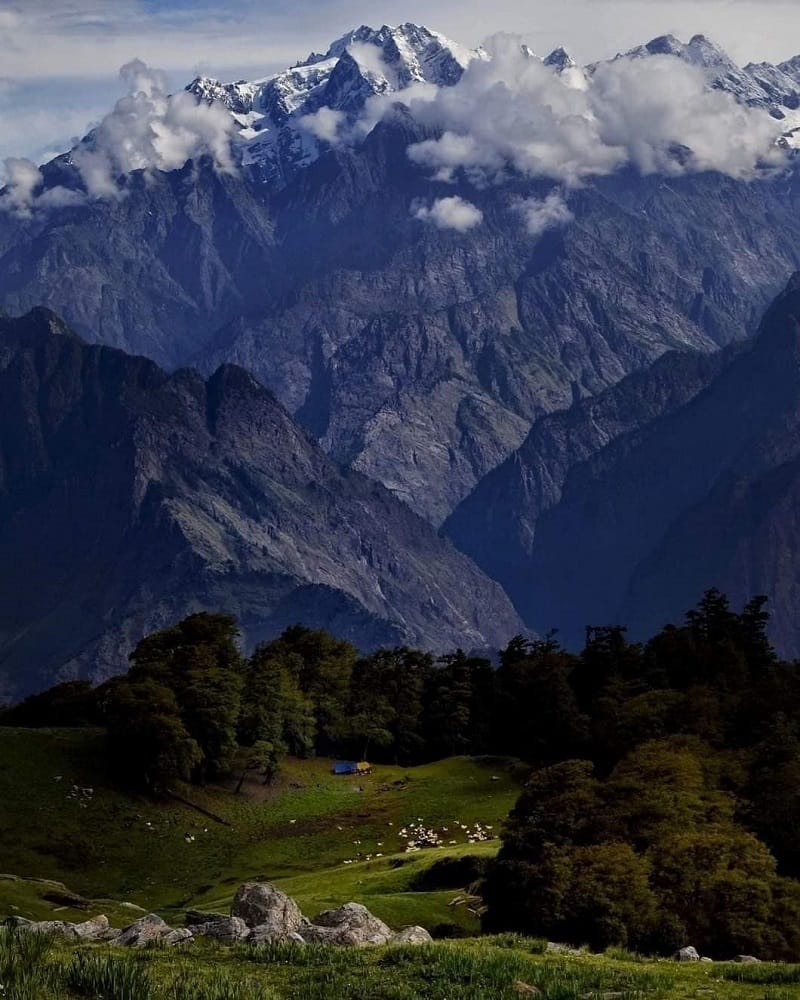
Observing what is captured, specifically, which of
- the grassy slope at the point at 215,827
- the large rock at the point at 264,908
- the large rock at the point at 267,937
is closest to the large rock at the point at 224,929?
the large rock at the point at 267,937

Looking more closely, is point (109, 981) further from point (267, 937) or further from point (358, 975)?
point (267, 937)

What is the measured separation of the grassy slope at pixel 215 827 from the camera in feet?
342

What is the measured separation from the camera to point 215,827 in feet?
413

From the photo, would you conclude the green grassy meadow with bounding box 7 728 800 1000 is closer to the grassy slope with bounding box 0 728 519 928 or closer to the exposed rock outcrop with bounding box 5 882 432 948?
the grassy slope with bounding box 0 728 519 928

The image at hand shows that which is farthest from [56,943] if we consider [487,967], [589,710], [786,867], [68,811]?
[589,710]

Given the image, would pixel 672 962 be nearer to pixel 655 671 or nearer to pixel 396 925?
pixel 396 925

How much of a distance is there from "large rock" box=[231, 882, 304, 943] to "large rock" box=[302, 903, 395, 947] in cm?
93

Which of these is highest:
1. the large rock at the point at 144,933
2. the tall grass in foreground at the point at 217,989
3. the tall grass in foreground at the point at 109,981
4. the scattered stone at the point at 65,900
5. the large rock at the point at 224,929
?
the tall grass in foreground at the point at 109,981

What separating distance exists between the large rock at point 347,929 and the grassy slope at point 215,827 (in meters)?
28.7

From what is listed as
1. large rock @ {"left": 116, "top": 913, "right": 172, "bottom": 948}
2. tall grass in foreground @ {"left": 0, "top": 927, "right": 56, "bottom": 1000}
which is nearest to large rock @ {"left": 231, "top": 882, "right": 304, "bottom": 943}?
large rock @ {"left": 116, "top": 913, "right": 172, "bottom": 948}

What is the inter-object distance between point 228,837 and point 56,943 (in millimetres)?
85537

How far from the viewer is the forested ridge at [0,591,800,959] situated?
72562 mm

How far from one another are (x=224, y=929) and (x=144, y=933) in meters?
3.45

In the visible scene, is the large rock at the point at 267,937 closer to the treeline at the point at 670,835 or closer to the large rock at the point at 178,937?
the large rock at the point at 178,937
